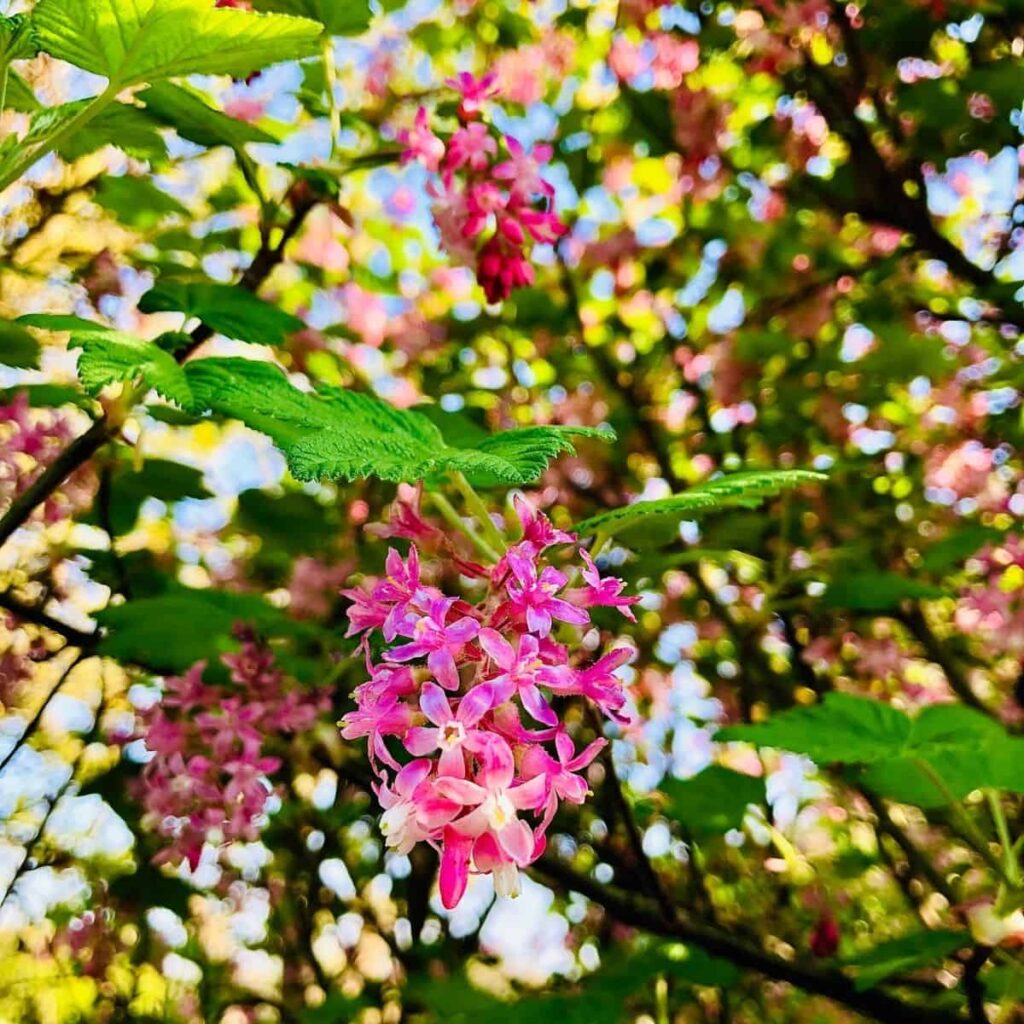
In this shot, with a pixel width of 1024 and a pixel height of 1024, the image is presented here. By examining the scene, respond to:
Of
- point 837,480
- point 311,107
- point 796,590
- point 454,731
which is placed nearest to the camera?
point 454,731

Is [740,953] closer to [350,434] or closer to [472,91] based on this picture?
[350,434]

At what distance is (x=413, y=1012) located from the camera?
3.03m

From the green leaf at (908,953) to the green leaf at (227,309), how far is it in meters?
1.18

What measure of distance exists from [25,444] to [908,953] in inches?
65.2

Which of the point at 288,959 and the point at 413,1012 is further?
the point at 288,959

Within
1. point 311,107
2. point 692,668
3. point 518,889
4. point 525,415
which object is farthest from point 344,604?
point 518,889

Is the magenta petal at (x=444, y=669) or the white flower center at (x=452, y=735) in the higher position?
the magenta petal at (x=444, y=669)

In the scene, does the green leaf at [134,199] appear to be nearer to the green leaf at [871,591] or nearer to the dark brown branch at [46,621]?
the dark brown branch at [46,621]

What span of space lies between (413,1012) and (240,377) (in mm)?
2575

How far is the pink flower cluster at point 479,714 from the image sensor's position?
2.72 ft

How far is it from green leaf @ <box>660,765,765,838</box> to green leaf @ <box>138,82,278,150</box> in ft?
4.65

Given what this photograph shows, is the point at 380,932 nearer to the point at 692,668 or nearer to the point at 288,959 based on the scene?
the point at 288,959

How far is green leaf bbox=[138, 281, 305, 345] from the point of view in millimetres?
1328

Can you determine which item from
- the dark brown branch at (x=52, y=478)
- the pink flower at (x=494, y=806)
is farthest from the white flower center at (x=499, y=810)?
the dark brown branch at (x=52, y=478)
